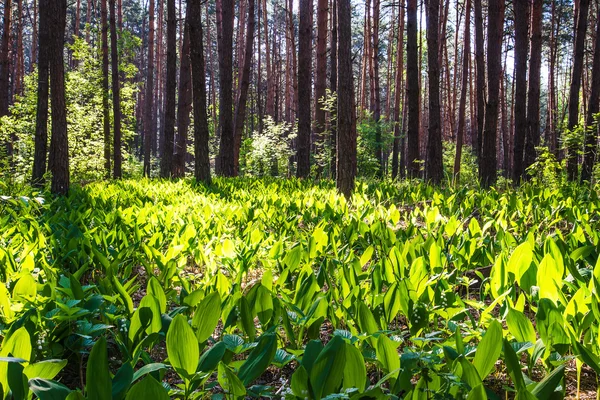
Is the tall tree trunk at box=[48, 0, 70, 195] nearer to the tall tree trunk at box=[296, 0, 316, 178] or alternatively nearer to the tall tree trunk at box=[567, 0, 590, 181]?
the tall tree trunk at box=[296, 0, 316, 178]

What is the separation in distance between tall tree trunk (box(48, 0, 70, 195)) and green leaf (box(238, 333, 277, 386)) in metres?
7.39

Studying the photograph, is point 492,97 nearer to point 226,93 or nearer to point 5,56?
point 226,93

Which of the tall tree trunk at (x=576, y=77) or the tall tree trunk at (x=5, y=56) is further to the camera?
the tall tree trunk at (x=5, y=56)

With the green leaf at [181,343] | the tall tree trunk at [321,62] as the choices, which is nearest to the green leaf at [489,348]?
the green leaf at [181,343]

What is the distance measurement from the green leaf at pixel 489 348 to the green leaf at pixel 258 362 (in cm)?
60

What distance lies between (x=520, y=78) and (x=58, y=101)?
35.6 ft

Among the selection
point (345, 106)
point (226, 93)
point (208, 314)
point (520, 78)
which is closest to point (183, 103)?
Result: point (226, 93)

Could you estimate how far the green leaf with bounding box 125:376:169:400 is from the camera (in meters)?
1.04

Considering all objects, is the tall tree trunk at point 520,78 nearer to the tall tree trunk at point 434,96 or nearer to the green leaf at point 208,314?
the tall tree trunk at point 434,96

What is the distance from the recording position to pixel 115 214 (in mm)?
4348

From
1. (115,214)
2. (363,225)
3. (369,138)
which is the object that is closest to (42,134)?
(115,214)

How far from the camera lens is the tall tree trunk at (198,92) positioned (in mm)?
11625

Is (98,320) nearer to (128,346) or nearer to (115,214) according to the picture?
(128,346)

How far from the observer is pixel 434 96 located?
12.1 metres
